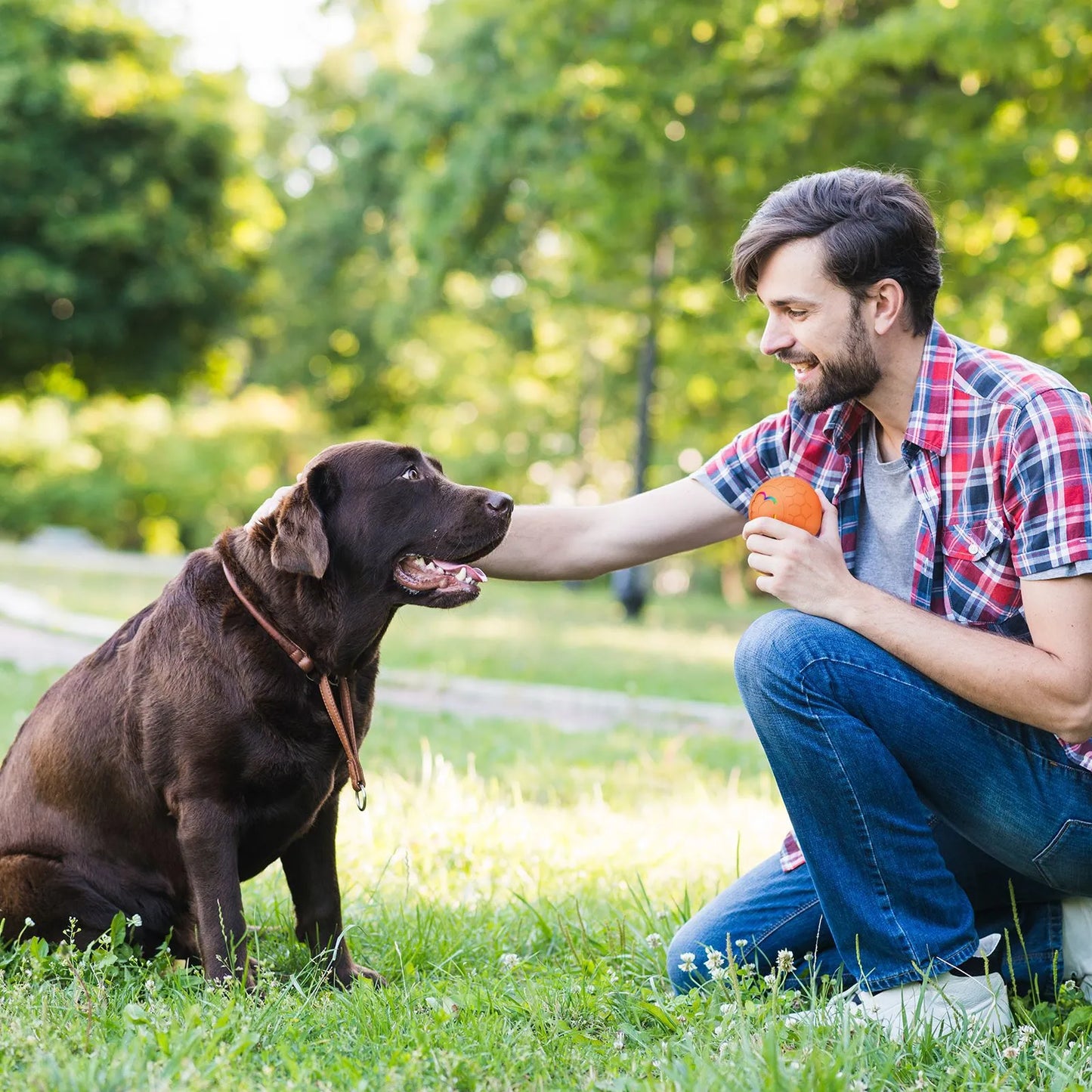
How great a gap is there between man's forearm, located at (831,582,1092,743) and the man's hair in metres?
0.74

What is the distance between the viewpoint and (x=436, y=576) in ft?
10.5

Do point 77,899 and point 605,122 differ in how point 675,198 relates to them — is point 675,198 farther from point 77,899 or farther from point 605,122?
point 77,899

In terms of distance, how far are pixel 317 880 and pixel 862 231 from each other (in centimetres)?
208

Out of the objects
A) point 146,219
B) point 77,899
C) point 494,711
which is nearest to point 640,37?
point 494,711

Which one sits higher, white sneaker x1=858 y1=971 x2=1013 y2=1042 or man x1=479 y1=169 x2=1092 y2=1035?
man x1=479 y1=169 x2=1092 y2=1035

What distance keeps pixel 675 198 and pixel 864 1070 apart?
9694mm

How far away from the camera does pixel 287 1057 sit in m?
2.14

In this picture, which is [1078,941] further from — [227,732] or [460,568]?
[227,732]

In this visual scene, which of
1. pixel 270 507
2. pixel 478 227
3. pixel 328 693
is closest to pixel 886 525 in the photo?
pixel 328 693

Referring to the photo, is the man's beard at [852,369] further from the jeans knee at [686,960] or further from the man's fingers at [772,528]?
the jeans knee at [686,960]

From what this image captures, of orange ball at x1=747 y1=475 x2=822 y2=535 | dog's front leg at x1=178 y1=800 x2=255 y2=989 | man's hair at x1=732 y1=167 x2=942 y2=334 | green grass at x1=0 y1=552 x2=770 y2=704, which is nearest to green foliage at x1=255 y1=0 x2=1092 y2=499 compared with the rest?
green grass at x1=0 y1=552 x2=770 y2=704

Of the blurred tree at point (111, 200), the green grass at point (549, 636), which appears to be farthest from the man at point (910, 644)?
the blurred tree at point (111, 200)

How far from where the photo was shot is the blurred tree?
1738 cm

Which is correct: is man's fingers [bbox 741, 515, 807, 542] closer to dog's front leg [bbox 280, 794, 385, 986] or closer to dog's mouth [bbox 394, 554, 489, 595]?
dog's mouth [bbox 394, 554, 489, 595]
